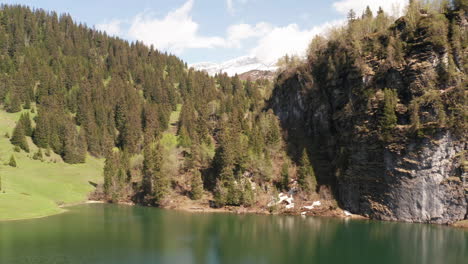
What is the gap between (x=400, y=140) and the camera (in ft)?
291

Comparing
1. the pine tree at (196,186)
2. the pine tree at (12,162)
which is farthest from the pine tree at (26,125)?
the pine tree at (196,186)

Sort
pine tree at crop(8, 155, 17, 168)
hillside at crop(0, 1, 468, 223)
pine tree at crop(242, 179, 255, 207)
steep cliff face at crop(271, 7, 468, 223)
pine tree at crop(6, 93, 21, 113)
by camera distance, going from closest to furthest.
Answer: steep cliff face at crop(271, 7, 468, 223) → hillside at crop(0, 1, 468, 223) → pine tree at crop(242, 179, 255, 207) → pine tree at crop(8, 155, 17, 168) → pine tree at crop(6, 93, 21, 113)

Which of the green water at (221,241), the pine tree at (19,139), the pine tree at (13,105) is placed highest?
the pine tree at (13,105)

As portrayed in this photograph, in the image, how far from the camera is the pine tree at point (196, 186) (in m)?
110

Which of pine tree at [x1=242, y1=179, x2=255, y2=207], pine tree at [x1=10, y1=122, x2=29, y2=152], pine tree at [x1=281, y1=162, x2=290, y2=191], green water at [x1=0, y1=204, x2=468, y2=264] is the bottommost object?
green water at [x1=0, y1=204, x2=468, y2=264]

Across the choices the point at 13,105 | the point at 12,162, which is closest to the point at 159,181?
the point at 12,162

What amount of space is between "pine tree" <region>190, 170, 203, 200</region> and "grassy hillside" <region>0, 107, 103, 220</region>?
36.0 meters

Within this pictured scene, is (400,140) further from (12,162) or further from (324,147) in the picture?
(12,162)

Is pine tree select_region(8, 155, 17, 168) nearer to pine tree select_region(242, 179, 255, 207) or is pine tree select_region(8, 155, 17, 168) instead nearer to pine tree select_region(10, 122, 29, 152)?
pine tree select_region(10, 122, 29, 152)

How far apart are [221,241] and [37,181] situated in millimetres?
78376

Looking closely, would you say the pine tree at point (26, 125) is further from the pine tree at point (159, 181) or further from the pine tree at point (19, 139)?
the pine tree at point (159, 181)

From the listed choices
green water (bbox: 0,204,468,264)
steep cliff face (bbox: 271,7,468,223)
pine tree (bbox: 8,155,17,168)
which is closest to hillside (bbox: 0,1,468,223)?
steep cliff face (bbox: 271,7,468,223)

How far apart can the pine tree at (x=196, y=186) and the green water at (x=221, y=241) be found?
731 inches

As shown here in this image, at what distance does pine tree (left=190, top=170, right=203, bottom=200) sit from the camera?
10981 cm
